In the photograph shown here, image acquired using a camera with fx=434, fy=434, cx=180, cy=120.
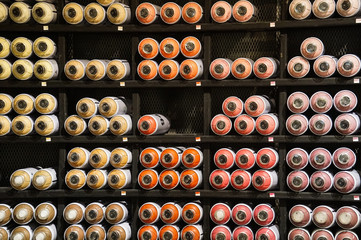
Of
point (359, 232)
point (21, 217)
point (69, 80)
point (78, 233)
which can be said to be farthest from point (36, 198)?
point (359, 232)

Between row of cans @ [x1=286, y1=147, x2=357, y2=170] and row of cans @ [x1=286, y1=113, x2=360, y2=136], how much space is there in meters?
0.16

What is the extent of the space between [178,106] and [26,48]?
5.13ft

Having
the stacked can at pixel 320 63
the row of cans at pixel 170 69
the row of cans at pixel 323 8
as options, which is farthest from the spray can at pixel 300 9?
the row of cans at pixel 170 69

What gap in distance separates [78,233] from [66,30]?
188 cm

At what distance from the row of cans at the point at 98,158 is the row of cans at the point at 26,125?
31cm

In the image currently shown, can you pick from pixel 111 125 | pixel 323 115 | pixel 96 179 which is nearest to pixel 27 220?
pixel 96 179

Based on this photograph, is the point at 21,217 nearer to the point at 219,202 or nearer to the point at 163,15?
the point at 219,202

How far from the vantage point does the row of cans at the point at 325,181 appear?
3648mm

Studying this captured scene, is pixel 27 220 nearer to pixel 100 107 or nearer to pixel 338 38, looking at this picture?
pixel 100 107

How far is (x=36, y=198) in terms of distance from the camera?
4305 millimetres

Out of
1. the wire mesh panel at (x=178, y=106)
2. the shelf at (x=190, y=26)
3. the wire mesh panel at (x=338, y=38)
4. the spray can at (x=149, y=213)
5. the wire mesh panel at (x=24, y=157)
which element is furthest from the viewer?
the wire mesh panel at (x=24, y=157)

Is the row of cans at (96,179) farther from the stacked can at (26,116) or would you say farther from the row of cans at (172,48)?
the row of cans at (172,48)

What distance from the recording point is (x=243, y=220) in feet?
12.6

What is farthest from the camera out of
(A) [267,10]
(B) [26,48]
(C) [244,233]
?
(A) [267,10]
